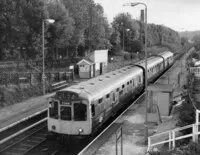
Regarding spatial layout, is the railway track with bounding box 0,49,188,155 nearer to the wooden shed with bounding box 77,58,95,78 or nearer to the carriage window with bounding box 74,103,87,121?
the carriage window with bounding box 74,103,87,121

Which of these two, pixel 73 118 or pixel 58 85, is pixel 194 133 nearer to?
pixel 73 118

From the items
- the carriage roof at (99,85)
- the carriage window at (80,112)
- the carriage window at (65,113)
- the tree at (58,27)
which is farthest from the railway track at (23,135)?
the tree at (58,27)

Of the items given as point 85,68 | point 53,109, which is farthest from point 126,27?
point 53,109

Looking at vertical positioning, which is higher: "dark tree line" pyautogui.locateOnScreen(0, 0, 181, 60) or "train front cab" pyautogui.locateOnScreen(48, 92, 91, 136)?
"dark tree line" pyautogui.locateOnScreen(0, 0, 181, 60)

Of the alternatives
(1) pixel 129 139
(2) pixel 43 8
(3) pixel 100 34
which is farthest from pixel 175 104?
(3) pixel 100 34

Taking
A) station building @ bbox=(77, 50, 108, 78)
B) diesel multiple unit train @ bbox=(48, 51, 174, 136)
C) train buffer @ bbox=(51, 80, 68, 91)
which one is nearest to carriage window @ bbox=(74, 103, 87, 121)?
diesel multiple unit train @ bbox=(48, 51, 174, 136)

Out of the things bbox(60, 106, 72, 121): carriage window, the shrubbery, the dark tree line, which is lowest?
the shrubbery

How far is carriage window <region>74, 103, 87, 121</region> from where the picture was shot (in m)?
16.1

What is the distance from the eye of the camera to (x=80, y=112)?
1616 centimetres

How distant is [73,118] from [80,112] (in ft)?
1.60

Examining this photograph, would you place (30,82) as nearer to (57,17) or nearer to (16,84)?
(16,84)

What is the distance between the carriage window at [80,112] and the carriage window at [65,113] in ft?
1.05

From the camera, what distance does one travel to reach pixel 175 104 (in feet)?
79.9

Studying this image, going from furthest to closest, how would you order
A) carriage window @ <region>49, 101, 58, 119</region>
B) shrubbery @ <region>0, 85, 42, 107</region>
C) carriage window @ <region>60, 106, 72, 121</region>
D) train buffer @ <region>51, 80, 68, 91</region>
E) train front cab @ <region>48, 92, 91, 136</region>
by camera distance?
train buffer @ <region>51, 80, 68, 91</region> < shrubbery @ <region>0, 85, 42, 107</region> < carriage window @ <region>49, 101, 58, 119</region> < carriage window @ <region>60, 106, 72, 121</region> < train front cab @ <region>48, 92, 91, 136</region>
